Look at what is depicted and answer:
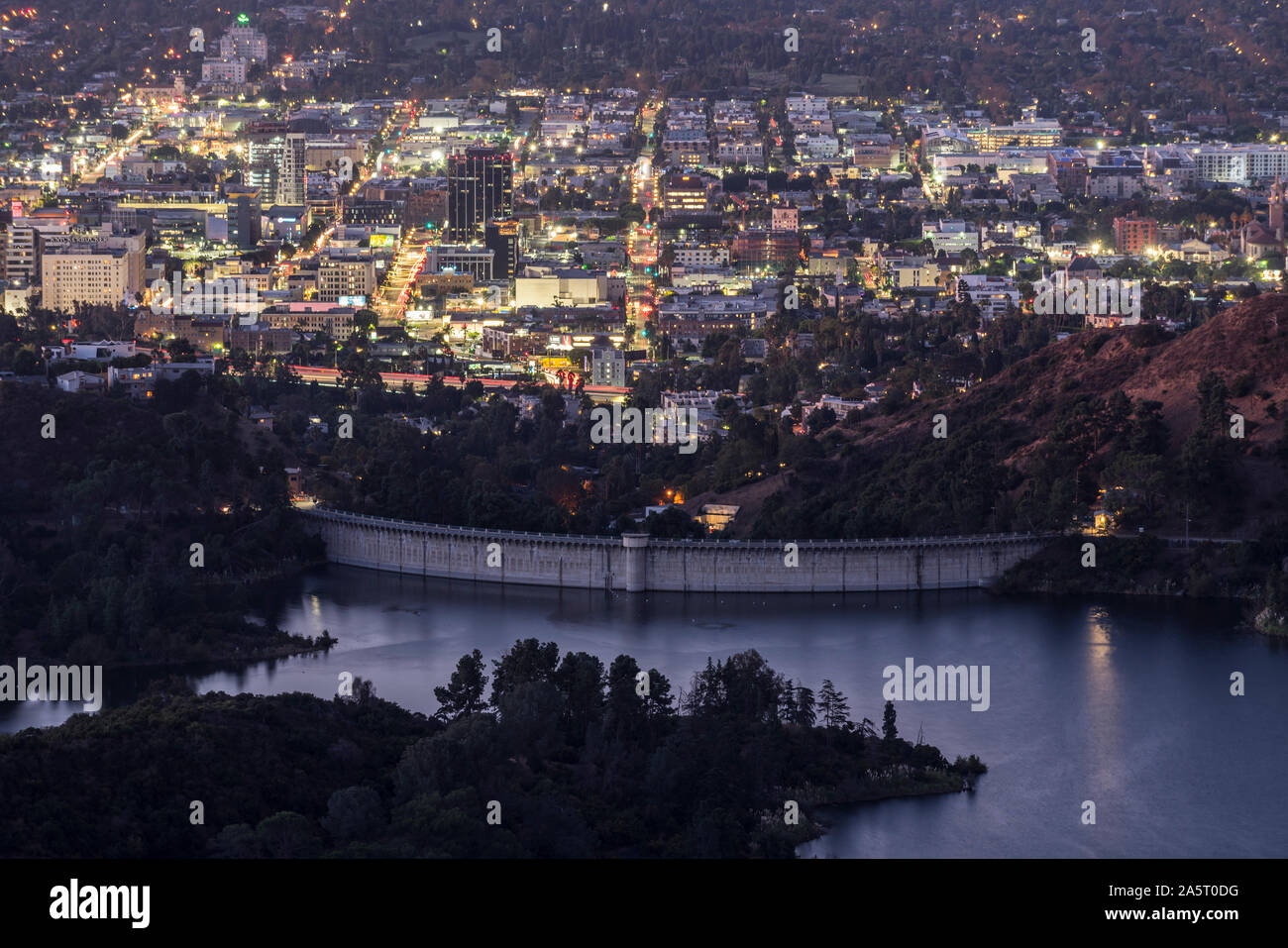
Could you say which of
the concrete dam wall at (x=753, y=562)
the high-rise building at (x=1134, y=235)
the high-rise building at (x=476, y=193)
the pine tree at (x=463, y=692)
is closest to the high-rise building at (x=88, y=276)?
the high-rise building at (x=476, y=193)

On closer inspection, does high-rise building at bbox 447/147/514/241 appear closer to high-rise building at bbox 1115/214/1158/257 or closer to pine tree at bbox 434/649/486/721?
high-rise building at bbox 1115/214/1158/257

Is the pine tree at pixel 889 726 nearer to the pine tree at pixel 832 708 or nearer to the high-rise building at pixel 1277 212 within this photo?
the pine tree at pixel 832 708

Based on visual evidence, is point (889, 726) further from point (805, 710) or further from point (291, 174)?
point (291, 174)

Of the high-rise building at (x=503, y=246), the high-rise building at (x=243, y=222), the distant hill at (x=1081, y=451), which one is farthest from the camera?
the high-rise building at (x=243, y=222)

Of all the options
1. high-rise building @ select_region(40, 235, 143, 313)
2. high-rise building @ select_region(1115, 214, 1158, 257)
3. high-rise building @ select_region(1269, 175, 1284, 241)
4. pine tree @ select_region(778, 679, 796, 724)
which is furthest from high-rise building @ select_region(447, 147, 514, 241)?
pine tree @ select_region(778, 679, 796, 724)

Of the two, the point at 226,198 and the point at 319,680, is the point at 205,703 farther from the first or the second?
the point at 226,198

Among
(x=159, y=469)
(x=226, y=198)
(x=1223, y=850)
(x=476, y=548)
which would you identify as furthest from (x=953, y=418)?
(x=226, y=198)

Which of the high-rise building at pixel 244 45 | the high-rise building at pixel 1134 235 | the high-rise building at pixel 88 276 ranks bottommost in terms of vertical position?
the high-rise building at pixel 88 276
